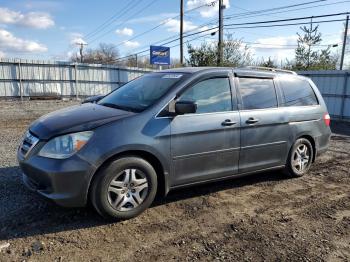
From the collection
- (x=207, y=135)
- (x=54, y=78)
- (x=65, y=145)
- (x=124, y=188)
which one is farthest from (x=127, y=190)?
(x=54, y=78)

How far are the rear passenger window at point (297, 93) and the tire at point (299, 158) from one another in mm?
630

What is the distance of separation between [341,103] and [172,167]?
476 inches

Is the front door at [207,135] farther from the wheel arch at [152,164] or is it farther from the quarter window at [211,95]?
the wheel arch at [152,164]

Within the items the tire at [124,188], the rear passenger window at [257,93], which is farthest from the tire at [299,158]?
the tire at [124,188]

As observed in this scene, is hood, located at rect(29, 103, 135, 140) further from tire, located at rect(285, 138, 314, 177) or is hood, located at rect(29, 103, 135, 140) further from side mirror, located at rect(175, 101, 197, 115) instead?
tire, located at rect(285, 138, 314, 177)

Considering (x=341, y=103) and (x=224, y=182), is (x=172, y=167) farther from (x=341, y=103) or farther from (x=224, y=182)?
(x=341, y=103)

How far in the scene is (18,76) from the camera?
67.0 feet

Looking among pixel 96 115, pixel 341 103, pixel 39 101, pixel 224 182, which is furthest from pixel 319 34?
pixel 96 115

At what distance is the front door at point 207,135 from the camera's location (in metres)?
4.32

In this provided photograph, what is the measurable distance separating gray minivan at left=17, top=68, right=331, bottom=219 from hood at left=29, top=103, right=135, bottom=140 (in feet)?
0.04

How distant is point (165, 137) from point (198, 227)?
3.58ft

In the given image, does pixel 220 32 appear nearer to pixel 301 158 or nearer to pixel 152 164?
pixel 301 158

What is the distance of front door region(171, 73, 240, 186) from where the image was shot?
4.32 m

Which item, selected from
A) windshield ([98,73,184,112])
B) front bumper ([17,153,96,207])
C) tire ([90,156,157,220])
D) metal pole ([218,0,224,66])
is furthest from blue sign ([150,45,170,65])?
front bumper ([17,153,96,207])
